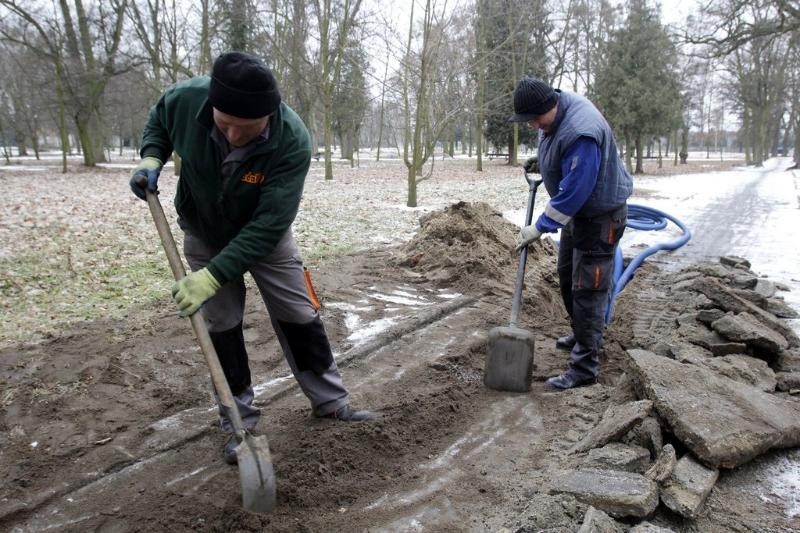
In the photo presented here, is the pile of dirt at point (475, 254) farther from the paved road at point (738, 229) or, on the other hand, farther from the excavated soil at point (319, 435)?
the paved road at point (738, 229)

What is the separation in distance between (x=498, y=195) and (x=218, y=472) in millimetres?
12076

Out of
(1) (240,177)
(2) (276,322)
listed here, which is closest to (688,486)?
(2) (276,322)

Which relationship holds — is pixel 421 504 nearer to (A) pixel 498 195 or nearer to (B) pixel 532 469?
(B) pixel 532 469

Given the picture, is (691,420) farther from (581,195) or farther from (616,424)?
(581,195)

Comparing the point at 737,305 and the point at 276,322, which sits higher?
the point at 276,322

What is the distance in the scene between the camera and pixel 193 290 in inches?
92.6

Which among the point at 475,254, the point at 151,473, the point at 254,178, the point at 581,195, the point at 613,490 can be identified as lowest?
the point at 151,473

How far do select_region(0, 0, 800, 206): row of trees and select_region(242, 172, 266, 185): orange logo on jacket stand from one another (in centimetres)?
881

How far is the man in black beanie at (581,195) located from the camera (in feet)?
10.8

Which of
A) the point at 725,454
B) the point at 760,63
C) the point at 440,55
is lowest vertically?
the point at 725,454

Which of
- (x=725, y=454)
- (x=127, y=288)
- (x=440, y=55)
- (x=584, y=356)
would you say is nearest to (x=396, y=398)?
(x=584, y=356)

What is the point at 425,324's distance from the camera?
15.6 feet

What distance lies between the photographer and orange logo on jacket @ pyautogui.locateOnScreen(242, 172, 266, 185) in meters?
2.45

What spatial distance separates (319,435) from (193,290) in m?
1.04
